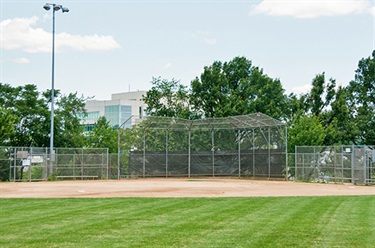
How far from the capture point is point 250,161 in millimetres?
42500

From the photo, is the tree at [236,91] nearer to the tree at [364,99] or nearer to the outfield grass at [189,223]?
the tree at [364,99]

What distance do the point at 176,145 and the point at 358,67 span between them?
2880cm

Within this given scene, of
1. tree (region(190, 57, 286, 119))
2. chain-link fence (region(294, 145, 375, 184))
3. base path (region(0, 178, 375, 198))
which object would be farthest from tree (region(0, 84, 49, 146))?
chain-link fence (region(294, 145, 375, 184))

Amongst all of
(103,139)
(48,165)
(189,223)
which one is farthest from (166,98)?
(189,223)

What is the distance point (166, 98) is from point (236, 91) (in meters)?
9.71

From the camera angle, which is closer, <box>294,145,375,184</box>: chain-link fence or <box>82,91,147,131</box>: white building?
<box>294,145,375,184</box>: chain-link fence

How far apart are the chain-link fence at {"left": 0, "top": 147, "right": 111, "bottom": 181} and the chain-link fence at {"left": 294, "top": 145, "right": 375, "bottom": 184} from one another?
14.9 metres

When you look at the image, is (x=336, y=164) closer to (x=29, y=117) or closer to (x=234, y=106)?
(x=234, y=106)

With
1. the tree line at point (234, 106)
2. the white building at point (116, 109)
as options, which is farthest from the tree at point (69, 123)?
the white building at point (116, 109)

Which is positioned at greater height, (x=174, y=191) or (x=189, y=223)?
(x=189, y=223)

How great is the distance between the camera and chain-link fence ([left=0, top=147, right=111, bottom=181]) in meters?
38.8

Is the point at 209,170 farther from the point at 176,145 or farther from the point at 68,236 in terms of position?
the point at 68,236

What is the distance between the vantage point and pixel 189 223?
13062mm

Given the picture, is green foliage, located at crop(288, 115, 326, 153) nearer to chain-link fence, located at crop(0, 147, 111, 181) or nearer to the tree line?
the tree line
